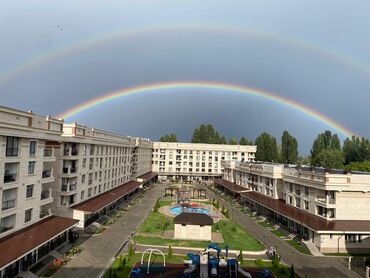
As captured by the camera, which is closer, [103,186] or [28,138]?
[28,138]

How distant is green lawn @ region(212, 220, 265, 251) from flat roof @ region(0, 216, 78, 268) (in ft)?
63.5

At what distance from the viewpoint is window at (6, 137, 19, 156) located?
26759 mm

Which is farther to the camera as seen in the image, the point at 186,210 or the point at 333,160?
the point at 333,160

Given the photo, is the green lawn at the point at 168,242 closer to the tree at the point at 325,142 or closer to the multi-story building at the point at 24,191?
the multi-story building at the point at 24,191

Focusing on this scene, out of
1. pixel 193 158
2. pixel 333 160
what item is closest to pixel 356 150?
pixel 333 160

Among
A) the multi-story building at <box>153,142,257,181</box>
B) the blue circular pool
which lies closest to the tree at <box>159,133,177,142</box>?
the multi-story building at <box>153,142,257,181</box>

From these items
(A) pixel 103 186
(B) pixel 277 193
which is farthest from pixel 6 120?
(B) pixel 277 193

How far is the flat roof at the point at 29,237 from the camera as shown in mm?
23047

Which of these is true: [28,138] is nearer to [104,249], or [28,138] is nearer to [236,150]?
[104,249]

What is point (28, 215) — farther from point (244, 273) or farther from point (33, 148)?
point (244, 273)

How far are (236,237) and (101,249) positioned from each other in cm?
1809

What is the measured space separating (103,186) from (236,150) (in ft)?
230

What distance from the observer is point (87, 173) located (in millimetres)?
48250

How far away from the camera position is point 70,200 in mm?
42750
